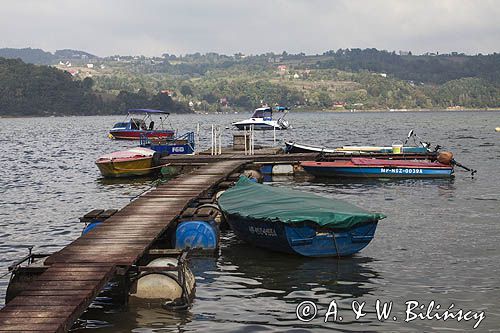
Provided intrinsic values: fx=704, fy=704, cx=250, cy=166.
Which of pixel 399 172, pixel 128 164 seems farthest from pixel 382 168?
pixel 128 164

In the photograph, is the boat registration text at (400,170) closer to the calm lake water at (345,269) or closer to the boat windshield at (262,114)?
the calm lake water at (345,269)

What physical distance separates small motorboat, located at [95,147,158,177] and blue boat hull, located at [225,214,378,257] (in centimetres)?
2493

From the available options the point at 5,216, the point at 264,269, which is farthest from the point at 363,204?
the point at 5,216

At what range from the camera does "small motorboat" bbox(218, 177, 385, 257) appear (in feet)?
69.7

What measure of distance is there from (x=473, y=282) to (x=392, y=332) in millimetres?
5057

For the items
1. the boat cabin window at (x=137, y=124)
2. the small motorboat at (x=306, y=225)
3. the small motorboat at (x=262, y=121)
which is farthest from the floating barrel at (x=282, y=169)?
the boat cabin window at (x=137, y=124)

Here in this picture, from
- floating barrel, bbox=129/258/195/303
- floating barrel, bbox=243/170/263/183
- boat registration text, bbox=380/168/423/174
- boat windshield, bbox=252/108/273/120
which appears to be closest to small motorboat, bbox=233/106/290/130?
boat windshield, bbox=252/108/273/120

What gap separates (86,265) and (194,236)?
6.06 meters

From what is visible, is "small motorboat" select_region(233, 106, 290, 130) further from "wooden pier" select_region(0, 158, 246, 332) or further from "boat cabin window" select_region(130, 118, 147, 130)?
"wooden pier" select_region(0, 158, 246, 332)

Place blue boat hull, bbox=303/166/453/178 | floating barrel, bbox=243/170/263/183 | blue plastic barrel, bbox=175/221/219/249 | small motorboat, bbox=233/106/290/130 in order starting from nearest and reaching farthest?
blue plastic barrel, bbox=175/221/219/249 → floating barrel, bbox=243/170/263/183 → blue boat hull, bbox=303/166/453/178 → small motorboat, bbox=233/106/290/130

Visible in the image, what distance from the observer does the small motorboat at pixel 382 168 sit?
44469 millimetres

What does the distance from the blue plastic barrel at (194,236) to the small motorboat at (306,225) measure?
3.88 ft

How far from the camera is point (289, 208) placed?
22.3 m

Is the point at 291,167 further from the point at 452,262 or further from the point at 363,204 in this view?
the point at 452,262
